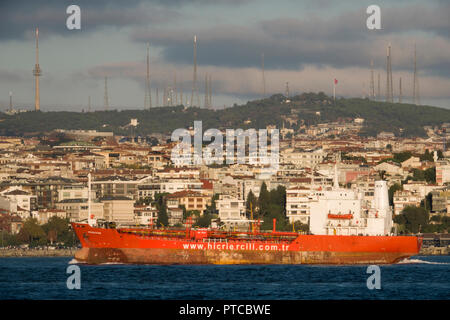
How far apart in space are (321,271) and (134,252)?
1244 centimetres

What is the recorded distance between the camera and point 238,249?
3068 inches

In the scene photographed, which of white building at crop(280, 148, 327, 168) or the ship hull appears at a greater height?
white building at crop(280, 148, 327, 168)

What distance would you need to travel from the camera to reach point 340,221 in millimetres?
78875

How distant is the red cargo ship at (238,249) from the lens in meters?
76.9

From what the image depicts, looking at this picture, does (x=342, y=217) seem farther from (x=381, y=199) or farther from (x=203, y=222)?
(x=203, y=222)

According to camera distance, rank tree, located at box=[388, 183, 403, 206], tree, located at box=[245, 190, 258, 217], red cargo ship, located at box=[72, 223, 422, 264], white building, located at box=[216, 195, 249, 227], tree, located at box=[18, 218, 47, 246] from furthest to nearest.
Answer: tree, located at box=[388, 183, 403, 206], tree, located at box=[245, 190, 258, 217], white building, located at box=[216, 195, 249, 227], tree, located at box=[18, 218, 47, 246], red cargo ship, located at box=[72, 223, 422, 264]

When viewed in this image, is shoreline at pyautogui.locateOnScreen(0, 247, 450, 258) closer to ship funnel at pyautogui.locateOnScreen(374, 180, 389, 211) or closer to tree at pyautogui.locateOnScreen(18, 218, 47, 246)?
tree at pyautogui.locateOnScreen(18, 218, 47, 246)

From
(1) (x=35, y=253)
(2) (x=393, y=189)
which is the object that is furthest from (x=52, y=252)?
(2) (x=393, y=189)

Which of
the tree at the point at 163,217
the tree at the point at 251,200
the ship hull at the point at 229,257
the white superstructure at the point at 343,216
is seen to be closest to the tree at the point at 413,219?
the tree at the point at 251,200

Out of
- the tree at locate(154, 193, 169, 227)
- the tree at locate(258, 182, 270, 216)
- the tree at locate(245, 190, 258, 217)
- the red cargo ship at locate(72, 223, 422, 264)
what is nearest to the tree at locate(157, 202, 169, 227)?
the tree at locate(154, 193, 169, 227)

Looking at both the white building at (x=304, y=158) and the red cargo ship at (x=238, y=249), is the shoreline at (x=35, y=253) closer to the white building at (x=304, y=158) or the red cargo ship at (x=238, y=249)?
the red cargo ship at (x=238, y=249)

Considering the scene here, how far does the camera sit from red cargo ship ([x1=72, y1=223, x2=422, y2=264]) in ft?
252

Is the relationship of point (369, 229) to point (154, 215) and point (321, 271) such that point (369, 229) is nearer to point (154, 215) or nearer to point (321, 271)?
point (321, 271)
